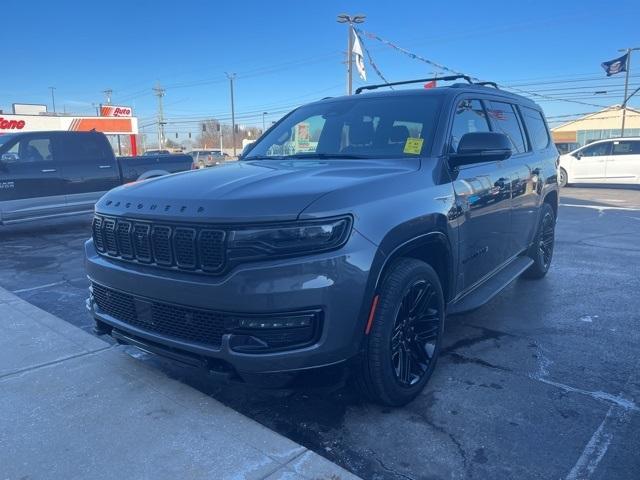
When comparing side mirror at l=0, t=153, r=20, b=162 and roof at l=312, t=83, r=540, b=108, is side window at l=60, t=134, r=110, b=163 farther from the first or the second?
roof at l=312, t=83, r=540, b=108

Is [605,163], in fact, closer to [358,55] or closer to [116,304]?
[358,55]

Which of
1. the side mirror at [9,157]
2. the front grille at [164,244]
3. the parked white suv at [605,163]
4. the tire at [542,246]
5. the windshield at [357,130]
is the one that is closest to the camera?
the front grille at [164,244]

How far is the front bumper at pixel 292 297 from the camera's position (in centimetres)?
242

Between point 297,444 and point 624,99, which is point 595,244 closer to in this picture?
point 297,444

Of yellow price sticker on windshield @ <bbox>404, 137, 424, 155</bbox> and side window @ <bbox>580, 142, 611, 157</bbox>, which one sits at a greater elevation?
yellow price sticker on windshield @ <bbox>404, 137, 424, 155</bbox>

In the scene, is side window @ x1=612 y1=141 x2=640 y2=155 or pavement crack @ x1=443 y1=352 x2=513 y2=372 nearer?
pavement crack @ x1=443 y1=352 x2=513 y2=372

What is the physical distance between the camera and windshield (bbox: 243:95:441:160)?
11.9 ft

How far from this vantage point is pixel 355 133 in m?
3.94

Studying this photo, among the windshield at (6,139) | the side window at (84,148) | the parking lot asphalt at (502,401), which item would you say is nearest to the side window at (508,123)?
the parking lot asphalt at (502,401)

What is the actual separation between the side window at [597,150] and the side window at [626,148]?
23 cm

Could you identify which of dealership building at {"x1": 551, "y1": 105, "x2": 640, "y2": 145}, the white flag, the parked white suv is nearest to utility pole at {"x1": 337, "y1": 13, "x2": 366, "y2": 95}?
the white flag

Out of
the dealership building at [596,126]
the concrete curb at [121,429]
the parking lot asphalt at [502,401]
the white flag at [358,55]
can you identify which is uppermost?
the white flag at [358,55]

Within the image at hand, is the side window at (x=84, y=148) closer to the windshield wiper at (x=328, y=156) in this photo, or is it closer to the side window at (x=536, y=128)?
the windshield wiper at (x=328, y=156)

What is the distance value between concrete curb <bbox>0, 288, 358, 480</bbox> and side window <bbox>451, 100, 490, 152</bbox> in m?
2.37
